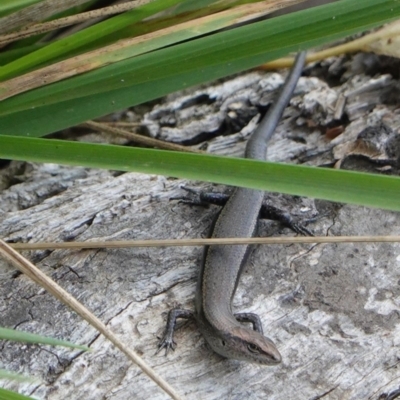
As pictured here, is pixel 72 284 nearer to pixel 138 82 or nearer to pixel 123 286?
pixel 123 286

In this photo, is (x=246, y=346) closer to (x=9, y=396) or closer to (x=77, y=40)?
(x=9, y=396)

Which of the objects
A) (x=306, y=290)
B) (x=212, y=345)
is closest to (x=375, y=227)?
(x=306, y=290)

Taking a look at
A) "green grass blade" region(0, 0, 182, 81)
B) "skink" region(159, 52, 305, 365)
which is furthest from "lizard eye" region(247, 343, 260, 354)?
"green grass blade" region(0, 0, 182, 81)

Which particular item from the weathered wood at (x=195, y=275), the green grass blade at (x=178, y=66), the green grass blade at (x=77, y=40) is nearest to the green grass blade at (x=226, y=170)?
the green grass blade at (x=178, y=66)

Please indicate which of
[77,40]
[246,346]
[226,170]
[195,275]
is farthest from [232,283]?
[77,40]

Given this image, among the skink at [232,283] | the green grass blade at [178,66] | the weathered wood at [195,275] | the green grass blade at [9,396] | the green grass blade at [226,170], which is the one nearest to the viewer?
the green grass blade at [9,396]

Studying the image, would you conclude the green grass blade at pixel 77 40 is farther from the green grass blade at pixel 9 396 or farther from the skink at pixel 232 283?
the green grass blade at pixel 9 396
